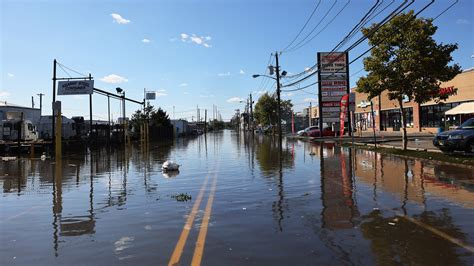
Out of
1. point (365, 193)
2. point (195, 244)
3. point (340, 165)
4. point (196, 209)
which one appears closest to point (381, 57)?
point (340, 165)

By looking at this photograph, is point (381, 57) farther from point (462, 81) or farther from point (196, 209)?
point (462, 81)

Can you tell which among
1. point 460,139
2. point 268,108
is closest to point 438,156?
point 460,139

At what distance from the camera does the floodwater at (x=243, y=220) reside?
5801 mm

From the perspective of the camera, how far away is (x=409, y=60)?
69.7 feet

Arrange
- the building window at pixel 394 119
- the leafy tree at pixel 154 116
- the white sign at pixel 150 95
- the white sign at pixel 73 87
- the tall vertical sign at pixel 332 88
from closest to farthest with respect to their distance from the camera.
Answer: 1. the white sign at pixel 73 87
2. the tall vertical sign at pixel 332 88
3. the building window at pixel 394 119
4. the white sign at pixel 150 95
5. the leafy tree at pixel 154 116

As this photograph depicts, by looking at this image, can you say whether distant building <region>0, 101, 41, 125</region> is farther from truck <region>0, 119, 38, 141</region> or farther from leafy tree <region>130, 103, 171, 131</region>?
leafy tree <region>130, 103, 171, 131</region>

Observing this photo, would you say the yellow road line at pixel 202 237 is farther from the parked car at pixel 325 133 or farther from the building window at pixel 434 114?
the building window at pixel 434 114

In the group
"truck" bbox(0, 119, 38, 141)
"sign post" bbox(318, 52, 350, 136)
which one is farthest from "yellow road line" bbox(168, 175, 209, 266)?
"sign post" bbox(318, 52, 350, 136)

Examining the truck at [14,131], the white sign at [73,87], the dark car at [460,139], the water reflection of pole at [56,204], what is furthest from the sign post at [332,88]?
the water reflection of pole at [56,204]

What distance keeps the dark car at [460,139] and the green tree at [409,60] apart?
3.07 meters

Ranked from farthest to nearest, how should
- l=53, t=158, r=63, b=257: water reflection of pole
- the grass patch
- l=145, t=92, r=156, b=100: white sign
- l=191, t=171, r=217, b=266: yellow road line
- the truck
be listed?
l=145, t=92, r=156, b=100: white sign < the truck < the grass patch < l=53, t=158, r=63, b=257: water reflection of pole < l=191, t=171, r=217, b=266: yellow road line

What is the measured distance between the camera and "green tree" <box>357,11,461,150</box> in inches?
833

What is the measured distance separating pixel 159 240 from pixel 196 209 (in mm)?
2425

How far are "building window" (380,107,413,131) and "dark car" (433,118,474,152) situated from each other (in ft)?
123
